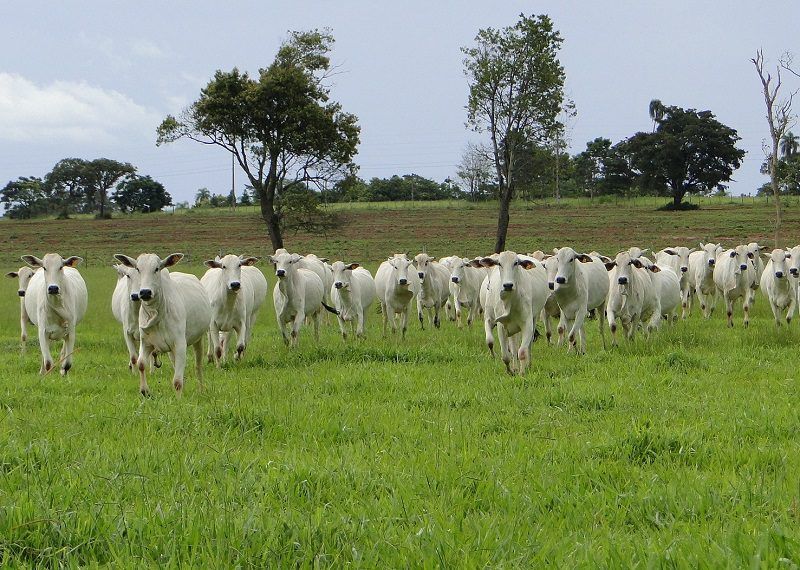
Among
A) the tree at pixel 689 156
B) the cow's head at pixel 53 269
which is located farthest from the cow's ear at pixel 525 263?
the tree at pixel 689 156

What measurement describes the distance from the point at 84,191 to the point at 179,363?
85.6 meters

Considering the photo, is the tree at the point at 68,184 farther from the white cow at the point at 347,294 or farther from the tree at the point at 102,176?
the white cow at the point at 347,294

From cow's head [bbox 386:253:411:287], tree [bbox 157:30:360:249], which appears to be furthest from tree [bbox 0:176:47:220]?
cow's head [bbox 386:253:411:287]

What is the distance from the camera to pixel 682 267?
21.4 m

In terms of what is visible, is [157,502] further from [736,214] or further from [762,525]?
[736,214]

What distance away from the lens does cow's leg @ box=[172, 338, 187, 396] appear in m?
9.57

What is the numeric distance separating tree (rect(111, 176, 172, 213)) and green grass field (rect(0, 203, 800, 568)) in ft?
258

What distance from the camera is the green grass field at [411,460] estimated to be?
4.29 meters

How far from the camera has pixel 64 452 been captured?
6230 mm

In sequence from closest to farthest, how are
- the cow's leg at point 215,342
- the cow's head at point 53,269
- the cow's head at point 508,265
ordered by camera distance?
the cow's head at point 508,265 < the cow's head at point 53,269 < the cow's leg at point 215,342

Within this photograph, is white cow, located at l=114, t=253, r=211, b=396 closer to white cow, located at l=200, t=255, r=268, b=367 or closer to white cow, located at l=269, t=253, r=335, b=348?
white cow, located at l=200, t=255, r=268, b=367

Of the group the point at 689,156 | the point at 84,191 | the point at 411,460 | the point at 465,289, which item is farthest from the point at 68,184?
the point at 411,460

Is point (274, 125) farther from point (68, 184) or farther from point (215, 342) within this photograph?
point (68, 184)

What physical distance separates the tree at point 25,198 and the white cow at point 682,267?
252 ft
